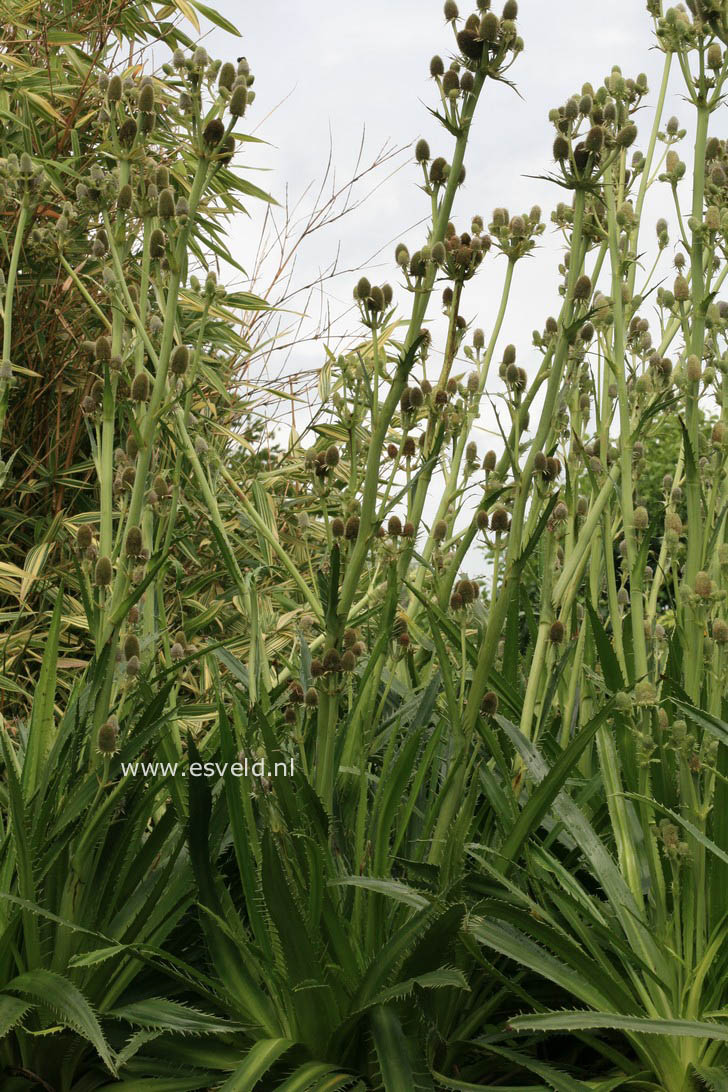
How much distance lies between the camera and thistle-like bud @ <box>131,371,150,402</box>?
170 cm

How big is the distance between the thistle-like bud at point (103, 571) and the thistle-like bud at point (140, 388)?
0.90ft

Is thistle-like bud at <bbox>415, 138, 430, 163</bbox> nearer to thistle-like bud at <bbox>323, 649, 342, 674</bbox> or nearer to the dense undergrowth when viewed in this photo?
the dense undergrowth

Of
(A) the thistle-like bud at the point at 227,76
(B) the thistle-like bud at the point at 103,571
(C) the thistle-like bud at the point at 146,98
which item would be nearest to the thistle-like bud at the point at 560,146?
(A) the thistle-like bud at the point at 227,76

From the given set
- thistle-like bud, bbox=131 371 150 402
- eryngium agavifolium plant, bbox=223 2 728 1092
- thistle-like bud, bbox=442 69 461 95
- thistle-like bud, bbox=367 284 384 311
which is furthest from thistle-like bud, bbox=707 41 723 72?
thistle-like bud, bbox=131 371 150 402

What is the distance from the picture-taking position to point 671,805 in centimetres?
178

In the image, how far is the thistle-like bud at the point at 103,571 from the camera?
1.61 m

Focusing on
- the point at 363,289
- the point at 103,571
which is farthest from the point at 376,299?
the point at 103,571

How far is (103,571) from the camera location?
162cm

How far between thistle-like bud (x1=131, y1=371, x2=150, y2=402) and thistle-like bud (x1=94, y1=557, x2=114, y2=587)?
275 millimetres

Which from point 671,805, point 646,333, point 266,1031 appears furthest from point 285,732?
point 646,333

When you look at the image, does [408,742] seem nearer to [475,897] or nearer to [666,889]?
[475,897]

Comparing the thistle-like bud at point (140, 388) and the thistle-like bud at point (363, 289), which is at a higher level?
the thistle-like bud at point (363, 289)

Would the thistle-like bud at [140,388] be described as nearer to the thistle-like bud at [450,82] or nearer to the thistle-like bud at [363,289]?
the thistle-like bud at [363,289]

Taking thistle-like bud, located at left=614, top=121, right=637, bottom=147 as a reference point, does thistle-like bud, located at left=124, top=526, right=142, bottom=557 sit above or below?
below
